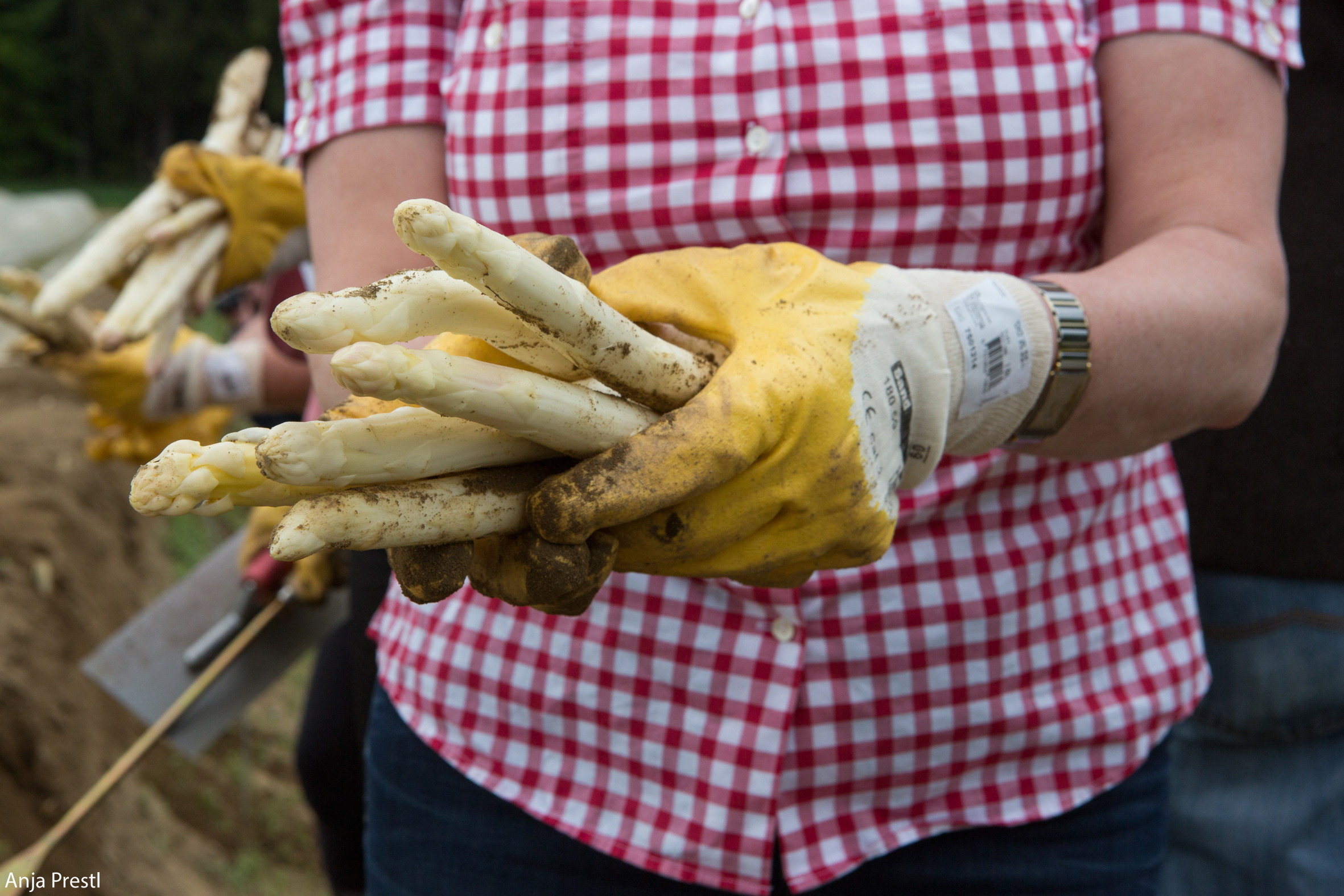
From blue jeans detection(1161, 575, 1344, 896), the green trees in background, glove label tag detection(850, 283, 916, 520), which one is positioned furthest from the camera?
the green trees in background

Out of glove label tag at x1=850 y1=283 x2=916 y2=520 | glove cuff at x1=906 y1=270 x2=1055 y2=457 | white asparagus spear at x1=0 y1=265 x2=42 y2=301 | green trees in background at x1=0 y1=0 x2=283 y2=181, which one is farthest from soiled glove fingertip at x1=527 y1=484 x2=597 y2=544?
green trees in background at x1=0 y1=0 x2=283 y2=181

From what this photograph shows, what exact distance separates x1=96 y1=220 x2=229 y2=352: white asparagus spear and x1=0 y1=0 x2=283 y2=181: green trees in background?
696 inches

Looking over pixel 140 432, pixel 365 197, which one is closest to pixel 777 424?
pixel 365 197

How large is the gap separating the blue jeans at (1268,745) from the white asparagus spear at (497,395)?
1802mm

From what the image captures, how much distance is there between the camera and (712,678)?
3.64ft

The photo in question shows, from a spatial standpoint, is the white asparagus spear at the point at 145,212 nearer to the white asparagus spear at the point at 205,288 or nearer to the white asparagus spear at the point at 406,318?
the white asparagus spear at the point at 205,288

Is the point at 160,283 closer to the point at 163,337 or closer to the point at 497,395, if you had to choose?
the point at 163,337

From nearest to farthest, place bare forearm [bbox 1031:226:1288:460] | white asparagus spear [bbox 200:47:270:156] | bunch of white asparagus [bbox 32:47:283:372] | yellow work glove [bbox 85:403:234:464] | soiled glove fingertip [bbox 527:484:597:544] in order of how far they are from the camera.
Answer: soiled glove fingertip [bbox 527:484:597:544] → bare forearm [bbox 1031:226:1288:460] → bunch of white asparagus [bbox 32:47:283:372] → white asparagus spear [bbox 200:47:270:156] → yellow work glove [bbox 85:403:234:464]

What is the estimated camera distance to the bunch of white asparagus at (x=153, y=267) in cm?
207

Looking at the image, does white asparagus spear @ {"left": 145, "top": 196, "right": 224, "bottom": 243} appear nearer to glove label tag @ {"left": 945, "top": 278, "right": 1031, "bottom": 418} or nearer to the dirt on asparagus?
the dirt on asparagus

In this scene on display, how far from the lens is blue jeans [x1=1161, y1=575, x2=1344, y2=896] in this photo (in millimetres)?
1925

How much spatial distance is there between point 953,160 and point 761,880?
864 millimetres

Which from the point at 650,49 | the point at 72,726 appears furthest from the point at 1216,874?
the point at 72,726

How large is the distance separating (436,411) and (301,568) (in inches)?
95.2
